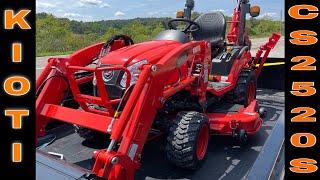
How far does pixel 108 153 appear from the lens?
2.47 meters

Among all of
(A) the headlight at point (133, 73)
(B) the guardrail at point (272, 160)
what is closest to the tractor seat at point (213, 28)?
(A) the headlight at point (133, 73)

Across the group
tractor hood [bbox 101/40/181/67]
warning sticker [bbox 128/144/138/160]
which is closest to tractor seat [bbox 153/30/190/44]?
tractor hood [bbox 101/40/181/67]

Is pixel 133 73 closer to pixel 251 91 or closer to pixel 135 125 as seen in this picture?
pixel 135 125

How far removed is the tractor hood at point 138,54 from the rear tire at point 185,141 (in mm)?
677

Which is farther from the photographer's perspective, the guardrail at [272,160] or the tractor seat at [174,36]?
the tractor seat at [174,36]

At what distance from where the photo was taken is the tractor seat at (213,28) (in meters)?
5.36

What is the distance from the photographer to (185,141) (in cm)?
311

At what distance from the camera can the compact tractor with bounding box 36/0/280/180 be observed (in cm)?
274

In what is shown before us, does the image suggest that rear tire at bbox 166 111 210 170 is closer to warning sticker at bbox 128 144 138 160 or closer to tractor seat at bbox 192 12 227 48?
warning sticker at bbox 128 144 138 160

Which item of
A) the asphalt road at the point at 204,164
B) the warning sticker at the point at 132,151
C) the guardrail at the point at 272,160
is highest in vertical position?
the guardrail at the point at 272,160

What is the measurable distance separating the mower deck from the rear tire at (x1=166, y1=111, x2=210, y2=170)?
154mm

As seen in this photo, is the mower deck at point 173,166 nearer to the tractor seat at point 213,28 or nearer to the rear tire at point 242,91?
the rear tire at point 242,91

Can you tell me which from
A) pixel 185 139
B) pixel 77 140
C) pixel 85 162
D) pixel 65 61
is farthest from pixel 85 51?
pixel 185 139

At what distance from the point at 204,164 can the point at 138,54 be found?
1276mm
